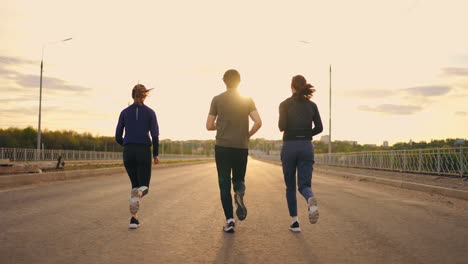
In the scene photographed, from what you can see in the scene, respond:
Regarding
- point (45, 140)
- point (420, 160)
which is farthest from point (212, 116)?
point (45, 140)

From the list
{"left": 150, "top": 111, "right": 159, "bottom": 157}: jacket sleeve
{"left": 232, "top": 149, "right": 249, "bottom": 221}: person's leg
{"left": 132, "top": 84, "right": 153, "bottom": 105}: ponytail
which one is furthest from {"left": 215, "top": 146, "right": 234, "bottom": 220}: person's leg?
{"left": 132, "top": 84, "right": 153, "bottom": 105}: ponytail

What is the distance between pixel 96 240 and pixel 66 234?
1.95 ft

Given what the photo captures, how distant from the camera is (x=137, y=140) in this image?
5.97 m

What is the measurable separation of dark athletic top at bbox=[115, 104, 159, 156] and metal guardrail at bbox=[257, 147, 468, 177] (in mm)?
14921

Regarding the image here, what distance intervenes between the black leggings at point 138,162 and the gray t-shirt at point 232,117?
1.14 meters

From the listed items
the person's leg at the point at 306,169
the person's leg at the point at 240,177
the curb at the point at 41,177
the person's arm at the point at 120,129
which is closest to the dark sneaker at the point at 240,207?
the person's leg at the point at 240,177

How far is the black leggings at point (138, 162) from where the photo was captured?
5965 millimetres

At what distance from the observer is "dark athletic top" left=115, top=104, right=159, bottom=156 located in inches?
236

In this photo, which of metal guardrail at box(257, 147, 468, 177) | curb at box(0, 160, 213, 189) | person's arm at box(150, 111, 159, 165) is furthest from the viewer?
metal guardrail at box(257, 147, 468, 177)

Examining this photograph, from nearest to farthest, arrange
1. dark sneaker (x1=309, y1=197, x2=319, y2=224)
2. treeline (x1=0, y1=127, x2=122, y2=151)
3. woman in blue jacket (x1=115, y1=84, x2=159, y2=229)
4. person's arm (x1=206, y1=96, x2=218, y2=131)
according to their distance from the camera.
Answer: dark sneaker (x1=309, y1=197, x2=319, y2=224)
person's arm (x1=206, y1=96, x2=218, y2=131)
woman in blue jacket (x1=115, y1=84, x2=159, y2=229)
treeline (x1=0, y1=127, x2=122, y2=151)

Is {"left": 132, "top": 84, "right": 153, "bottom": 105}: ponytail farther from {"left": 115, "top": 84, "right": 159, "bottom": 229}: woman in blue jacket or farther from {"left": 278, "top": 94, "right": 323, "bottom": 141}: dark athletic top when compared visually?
{"left": 278, "top": 94, "right": 323, "bottom": 141}: dark athletic top

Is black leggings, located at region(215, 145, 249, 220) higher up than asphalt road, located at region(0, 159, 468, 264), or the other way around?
black leggings, located at region(215, 145, 249, 220)

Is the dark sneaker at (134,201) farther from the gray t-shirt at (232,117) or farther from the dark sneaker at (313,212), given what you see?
the dark sneaker at (313,212)

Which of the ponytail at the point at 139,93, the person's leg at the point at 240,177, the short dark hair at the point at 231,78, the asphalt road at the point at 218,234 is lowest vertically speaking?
the asphalt road at the point at 218,234
